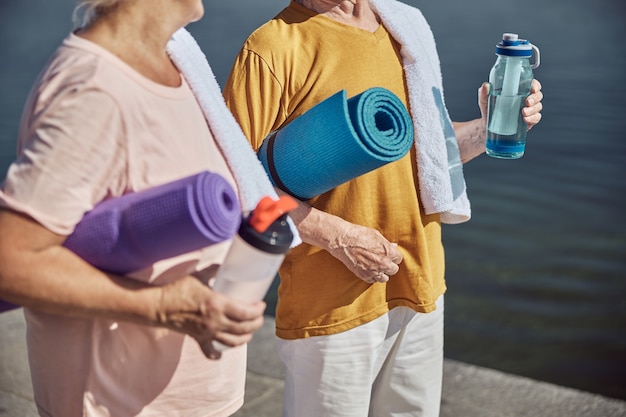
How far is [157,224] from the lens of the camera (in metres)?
1.39

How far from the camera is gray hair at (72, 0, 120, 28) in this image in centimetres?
149

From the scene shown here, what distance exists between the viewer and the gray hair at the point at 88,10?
1487 millimetres

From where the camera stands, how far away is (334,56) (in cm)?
218

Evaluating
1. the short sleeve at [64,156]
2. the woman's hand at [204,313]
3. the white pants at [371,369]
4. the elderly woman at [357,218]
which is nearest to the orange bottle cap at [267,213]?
the woman's hand at [204,313]

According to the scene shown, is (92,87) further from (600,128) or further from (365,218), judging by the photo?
(600,128)

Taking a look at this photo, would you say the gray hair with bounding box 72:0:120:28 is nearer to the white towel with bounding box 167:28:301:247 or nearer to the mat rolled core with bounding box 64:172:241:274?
the white towel with bounding box 167:28:301:247

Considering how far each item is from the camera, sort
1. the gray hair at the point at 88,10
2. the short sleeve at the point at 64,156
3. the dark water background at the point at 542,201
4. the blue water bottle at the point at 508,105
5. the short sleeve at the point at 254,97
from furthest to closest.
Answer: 1. the dark water background at the point at 542,201
2. the blue water bottle at the point at 508,105
3. the short sleeve at the point at 254,97
4. the gray hair at the point at 88,10
5. the short sleeve at the point at 64,156

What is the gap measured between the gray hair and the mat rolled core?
31 cm

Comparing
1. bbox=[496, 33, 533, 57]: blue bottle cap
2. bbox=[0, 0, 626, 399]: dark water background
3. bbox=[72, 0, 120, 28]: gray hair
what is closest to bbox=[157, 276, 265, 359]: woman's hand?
bbox=[72, 0, 120, 28]: gray hair

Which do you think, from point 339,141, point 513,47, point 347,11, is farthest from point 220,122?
point 513,47

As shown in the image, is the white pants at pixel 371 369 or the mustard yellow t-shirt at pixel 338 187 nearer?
the mustard yellow t-shirt at pixel 338 187

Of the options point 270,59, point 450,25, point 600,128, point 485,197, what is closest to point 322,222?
point 270,59

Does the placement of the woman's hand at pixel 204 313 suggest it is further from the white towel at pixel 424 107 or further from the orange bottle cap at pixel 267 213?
the white towel at pixel 424 107

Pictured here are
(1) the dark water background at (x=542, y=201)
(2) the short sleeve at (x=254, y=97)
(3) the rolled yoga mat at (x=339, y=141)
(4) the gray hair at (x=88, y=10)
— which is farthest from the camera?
(1) the dark water background at (x=542, y=201)
